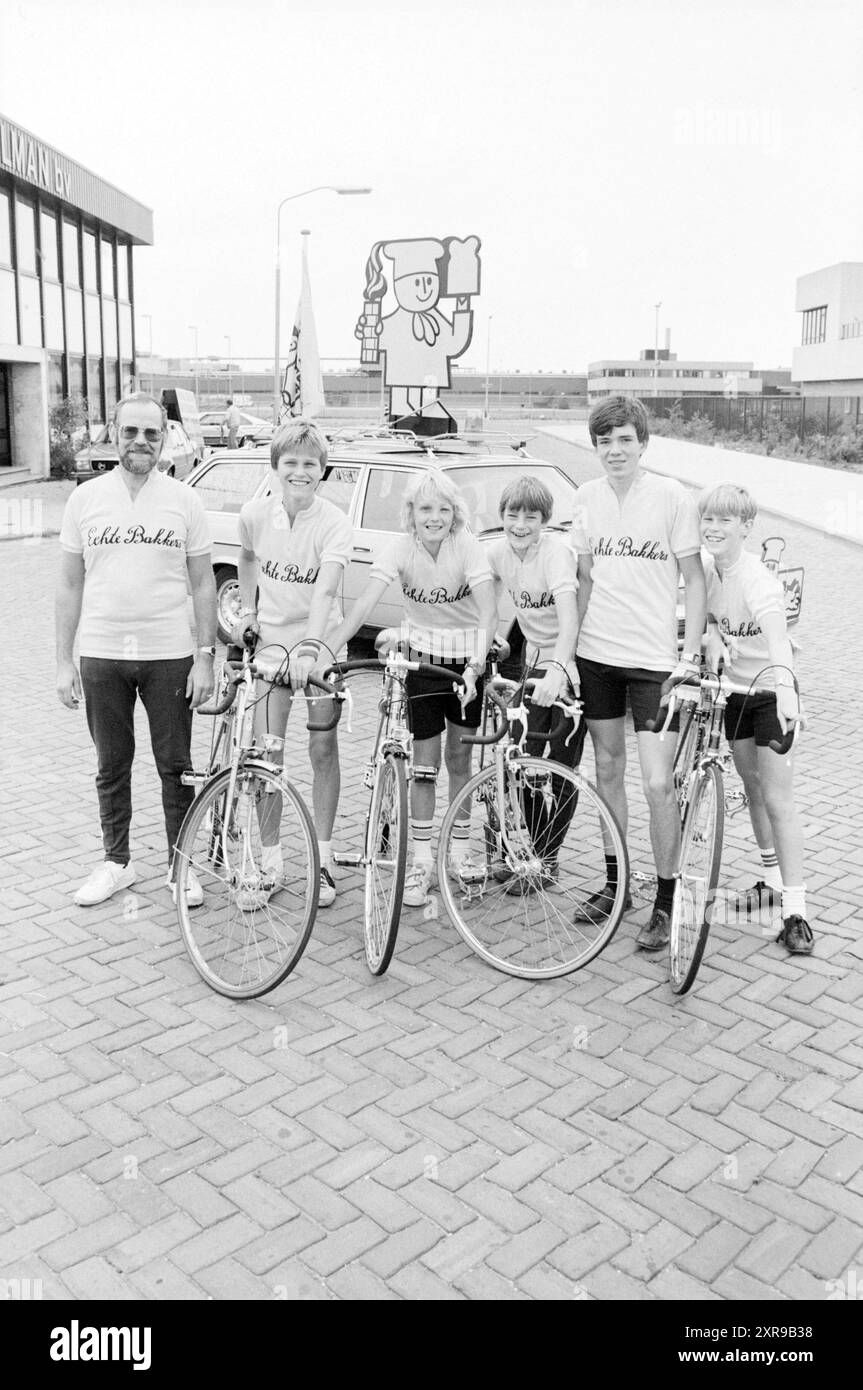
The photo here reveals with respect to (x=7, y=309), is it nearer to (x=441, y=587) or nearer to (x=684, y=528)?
(x=441, y=587)

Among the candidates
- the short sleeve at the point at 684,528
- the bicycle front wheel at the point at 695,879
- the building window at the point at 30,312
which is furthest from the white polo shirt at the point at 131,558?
the building window at the point at 30,312

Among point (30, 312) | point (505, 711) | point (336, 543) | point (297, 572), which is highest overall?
point (30, 312)

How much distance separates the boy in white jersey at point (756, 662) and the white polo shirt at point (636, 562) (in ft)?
0.42

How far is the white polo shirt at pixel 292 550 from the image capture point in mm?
5070

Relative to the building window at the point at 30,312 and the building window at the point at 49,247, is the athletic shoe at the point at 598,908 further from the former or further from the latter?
the building window at the point at 49,247

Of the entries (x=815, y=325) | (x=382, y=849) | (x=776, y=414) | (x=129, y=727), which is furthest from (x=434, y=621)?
(x=815, y=325)

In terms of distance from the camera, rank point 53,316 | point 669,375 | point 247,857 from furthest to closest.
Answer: point 669,375
point 53,316
point 247,857

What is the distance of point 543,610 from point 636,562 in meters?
0.49

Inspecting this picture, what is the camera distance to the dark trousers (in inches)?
199

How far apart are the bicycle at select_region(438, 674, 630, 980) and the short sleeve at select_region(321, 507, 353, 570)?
803 mm

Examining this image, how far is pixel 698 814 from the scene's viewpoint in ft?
14.8

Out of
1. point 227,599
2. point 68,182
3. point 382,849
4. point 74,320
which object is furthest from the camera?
point 74,320

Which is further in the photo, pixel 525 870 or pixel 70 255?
pixel 70 255
